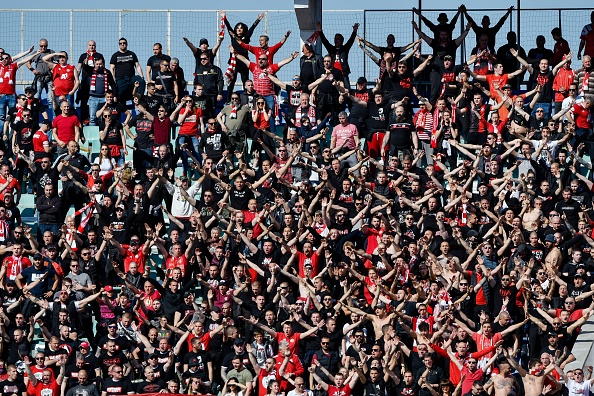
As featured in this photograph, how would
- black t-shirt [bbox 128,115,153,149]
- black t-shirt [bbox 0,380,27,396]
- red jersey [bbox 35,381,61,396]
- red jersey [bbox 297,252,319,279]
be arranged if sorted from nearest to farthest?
black t-shirt [bbox 0,380,27,396], red jersey [bbox 35,381,61,396], red jersey [bbox 297,252,319,279], black t-shirt [bbox 128,115,153,149]

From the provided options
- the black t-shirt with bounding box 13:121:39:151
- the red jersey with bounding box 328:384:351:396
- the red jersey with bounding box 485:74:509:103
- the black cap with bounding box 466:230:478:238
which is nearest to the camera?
the red jersey with bounding box 328:384:351:396

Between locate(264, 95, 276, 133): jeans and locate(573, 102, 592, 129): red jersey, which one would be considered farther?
locate(264, 95, 276, 133): jeans

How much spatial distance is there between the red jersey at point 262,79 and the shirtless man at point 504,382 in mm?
8683

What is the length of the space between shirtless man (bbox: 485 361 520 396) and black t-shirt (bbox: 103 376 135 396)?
5.26 m

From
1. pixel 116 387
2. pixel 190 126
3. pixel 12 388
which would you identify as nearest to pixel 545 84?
pixel 190 126

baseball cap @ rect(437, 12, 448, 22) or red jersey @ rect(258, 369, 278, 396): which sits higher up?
baseball cap @ rect(437, 12, 448, 22)

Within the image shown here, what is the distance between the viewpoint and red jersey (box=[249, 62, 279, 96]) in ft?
99.0

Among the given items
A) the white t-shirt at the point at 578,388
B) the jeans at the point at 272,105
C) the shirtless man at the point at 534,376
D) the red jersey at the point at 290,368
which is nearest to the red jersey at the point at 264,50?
the jeans at the point at 272,105

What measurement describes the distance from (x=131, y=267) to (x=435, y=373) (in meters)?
5.34

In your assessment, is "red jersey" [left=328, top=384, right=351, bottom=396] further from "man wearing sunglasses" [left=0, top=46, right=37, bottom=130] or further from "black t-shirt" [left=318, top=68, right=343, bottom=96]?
"man wearing sunglasses" [left=0, top=46, right=37, bottom=130]

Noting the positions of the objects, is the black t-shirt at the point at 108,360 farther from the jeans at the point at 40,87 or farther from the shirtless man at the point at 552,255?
the jeans at the point at 40,87

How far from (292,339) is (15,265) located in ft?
16.6

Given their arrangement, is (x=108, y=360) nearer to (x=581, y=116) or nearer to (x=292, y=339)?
(x=292, y=339)

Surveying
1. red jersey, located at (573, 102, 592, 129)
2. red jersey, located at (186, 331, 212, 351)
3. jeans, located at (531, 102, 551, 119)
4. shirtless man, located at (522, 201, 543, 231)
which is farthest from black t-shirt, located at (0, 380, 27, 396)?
red jersey, located at (573, 102, 592, 129)
